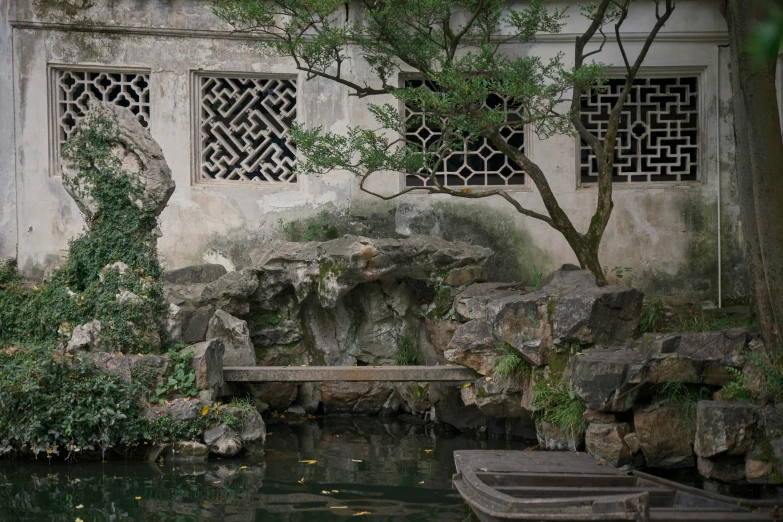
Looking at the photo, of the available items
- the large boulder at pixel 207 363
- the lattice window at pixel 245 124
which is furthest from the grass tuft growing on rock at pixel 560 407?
the lattice window at pixel 245 124

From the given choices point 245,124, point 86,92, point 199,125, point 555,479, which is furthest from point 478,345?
point 86,92

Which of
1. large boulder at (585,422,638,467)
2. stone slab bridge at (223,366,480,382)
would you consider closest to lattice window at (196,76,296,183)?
stone slab bridge at (223,366,480,382)

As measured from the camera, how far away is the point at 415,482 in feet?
24.7

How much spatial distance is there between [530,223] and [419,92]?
Result: 3.37 metres

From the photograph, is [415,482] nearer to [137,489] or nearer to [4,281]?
[137,489]

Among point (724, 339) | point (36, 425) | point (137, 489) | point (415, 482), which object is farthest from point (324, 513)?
point (724, 339)

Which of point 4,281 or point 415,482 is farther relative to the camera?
point 4,281

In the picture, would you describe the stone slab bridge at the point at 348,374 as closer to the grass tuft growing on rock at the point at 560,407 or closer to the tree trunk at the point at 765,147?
the grass tuft growing on rock at the point at 560,407

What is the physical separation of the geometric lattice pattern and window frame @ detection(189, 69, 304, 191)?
0.61m

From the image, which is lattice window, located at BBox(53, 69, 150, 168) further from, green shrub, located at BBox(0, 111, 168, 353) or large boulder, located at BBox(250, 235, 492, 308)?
large boulder, located at BBox(250, 235, 492, 308)

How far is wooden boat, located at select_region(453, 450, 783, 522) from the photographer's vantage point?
5.05 metres

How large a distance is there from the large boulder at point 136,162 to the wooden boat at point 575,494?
14.7 feet

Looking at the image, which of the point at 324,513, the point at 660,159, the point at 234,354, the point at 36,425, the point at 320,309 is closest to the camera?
the point at 324,513

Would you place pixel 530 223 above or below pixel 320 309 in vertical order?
above
